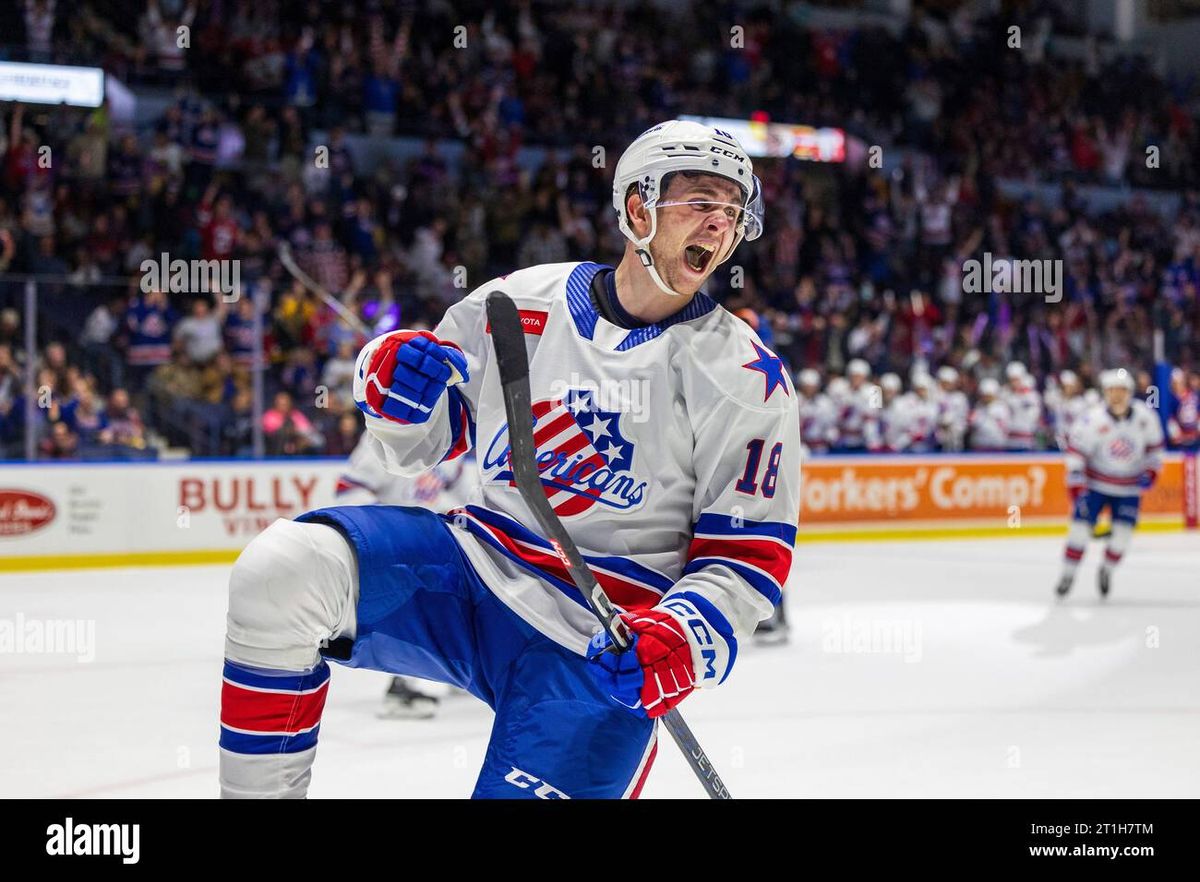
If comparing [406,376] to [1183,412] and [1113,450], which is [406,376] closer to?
[1113,450]

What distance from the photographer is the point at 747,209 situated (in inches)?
89.9

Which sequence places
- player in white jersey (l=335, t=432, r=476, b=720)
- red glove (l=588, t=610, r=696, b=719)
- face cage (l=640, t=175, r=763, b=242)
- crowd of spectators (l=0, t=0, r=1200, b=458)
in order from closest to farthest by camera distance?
red glove (l=588, t=610, r=696, b=719)
face cage (l=640, t=175, r=763, b=242)
player in white jersey (l=335, t=432, r=476, b=720)
crowd of spectators (l=0, t=0, r=1200, b=458)

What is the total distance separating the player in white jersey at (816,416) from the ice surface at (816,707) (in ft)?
13.4

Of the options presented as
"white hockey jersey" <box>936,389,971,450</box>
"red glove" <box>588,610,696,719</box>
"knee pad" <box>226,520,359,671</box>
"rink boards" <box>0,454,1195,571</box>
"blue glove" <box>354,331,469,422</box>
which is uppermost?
"blue glove" <box>354,331,469,422</box>

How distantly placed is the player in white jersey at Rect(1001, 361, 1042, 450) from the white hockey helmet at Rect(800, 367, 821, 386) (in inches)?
73.5

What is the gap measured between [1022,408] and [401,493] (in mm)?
9169

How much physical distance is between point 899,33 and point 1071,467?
11155 millimetres

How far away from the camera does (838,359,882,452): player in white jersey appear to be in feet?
40.7

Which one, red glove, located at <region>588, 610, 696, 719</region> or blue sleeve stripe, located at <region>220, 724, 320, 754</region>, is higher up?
red glove, located at <region>588, 610, 696, 719</region>

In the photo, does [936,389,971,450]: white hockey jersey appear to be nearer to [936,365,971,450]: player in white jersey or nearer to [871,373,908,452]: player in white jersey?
[936,365,971,450]: player in white jersey

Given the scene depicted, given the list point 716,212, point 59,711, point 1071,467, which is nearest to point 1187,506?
point 1071,467

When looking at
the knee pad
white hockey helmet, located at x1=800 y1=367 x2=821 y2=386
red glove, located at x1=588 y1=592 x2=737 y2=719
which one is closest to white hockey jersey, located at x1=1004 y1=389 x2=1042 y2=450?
white hockey helmet, located at x1=800 y1=367 x2=821 y2=386
